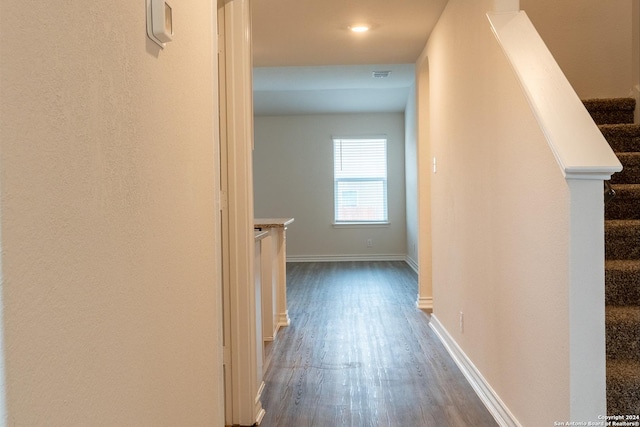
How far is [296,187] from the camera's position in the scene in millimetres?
9492

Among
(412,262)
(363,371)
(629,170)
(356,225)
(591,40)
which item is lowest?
(363,371)

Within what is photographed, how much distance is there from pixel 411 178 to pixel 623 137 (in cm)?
502

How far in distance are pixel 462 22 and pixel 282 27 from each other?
1.55 metres

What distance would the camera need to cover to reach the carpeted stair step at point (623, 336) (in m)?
2.14

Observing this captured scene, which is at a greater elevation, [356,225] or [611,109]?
[611,109]

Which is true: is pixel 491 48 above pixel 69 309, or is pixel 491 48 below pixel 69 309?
above

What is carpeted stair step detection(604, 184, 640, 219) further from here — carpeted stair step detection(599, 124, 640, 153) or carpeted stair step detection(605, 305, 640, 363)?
carpeted stair step detection(605, 305, 640, 363)

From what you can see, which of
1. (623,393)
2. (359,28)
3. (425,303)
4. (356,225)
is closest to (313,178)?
(356,225)

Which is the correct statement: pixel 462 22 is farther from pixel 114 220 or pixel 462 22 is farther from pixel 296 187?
pixel 296 187

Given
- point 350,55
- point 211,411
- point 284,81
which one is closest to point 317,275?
point 284,81

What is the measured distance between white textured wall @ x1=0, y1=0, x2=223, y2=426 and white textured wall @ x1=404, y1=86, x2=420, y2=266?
6.46 meters

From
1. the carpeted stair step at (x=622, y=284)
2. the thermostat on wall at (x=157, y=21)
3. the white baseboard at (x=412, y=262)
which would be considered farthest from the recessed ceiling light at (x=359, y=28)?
the white baseboard at (x=412, y=262)

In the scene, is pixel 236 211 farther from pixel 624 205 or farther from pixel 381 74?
pixel 381 74

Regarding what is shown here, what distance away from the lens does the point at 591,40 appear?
399cm
